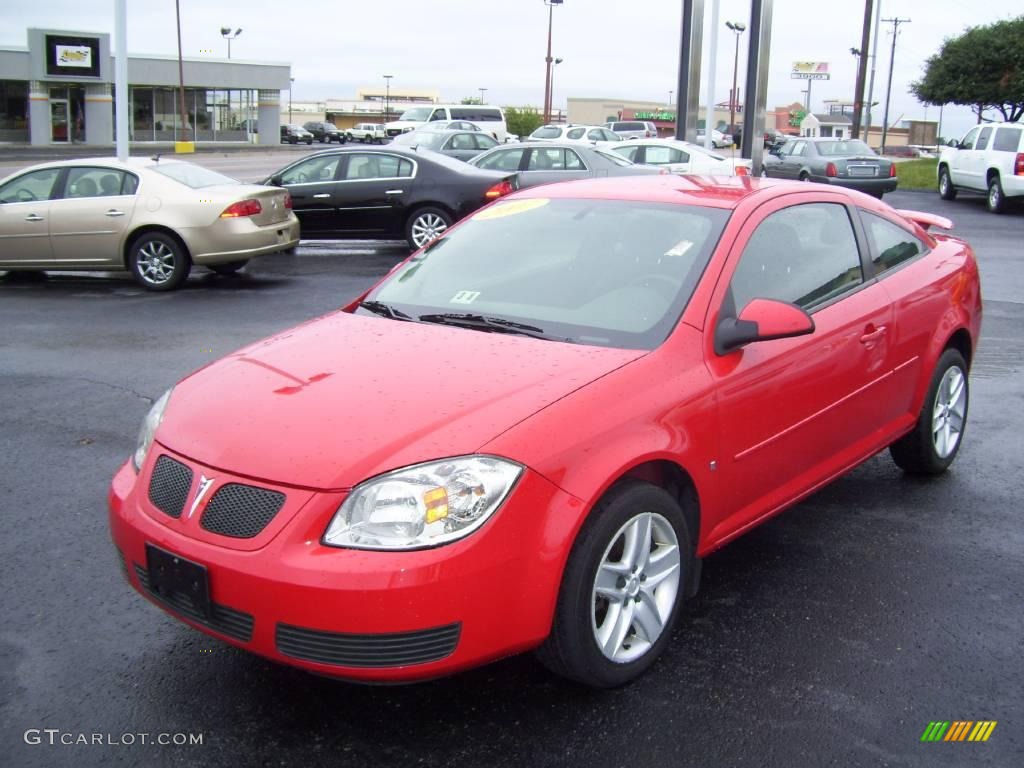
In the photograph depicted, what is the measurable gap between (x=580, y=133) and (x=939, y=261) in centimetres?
3188

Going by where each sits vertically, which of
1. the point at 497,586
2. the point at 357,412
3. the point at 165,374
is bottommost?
the point at 165,374

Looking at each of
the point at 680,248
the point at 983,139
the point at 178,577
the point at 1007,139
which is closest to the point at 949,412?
the point at 680,248

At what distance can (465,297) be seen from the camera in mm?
4203

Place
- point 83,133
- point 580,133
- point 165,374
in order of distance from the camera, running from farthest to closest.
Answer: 1. point 83,133
2. point 580,133
3. point 165,374

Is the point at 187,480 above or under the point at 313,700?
above

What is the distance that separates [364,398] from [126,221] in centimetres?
939

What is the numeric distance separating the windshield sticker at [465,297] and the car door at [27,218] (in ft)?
30.0

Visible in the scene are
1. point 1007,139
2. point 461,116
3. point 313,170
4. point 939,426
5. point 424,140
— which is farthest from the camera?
point 461,116

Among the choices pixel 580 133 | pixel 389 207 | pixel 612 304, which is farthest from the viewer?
pixel 580 133

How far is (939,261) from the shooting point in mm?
5332

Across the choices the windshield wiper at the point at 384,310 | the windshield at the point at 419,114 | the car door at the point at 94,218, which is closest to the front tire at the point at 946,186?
the car door at the point at 94,218

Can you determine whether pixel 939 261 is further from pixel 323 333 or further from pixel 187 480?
pixel 187 480

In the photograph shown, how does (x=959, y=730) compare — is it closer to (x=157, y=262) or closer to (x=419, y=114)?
(x=157, y=262)

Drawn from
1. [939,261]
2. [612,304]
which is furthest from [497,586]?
[939,261]
